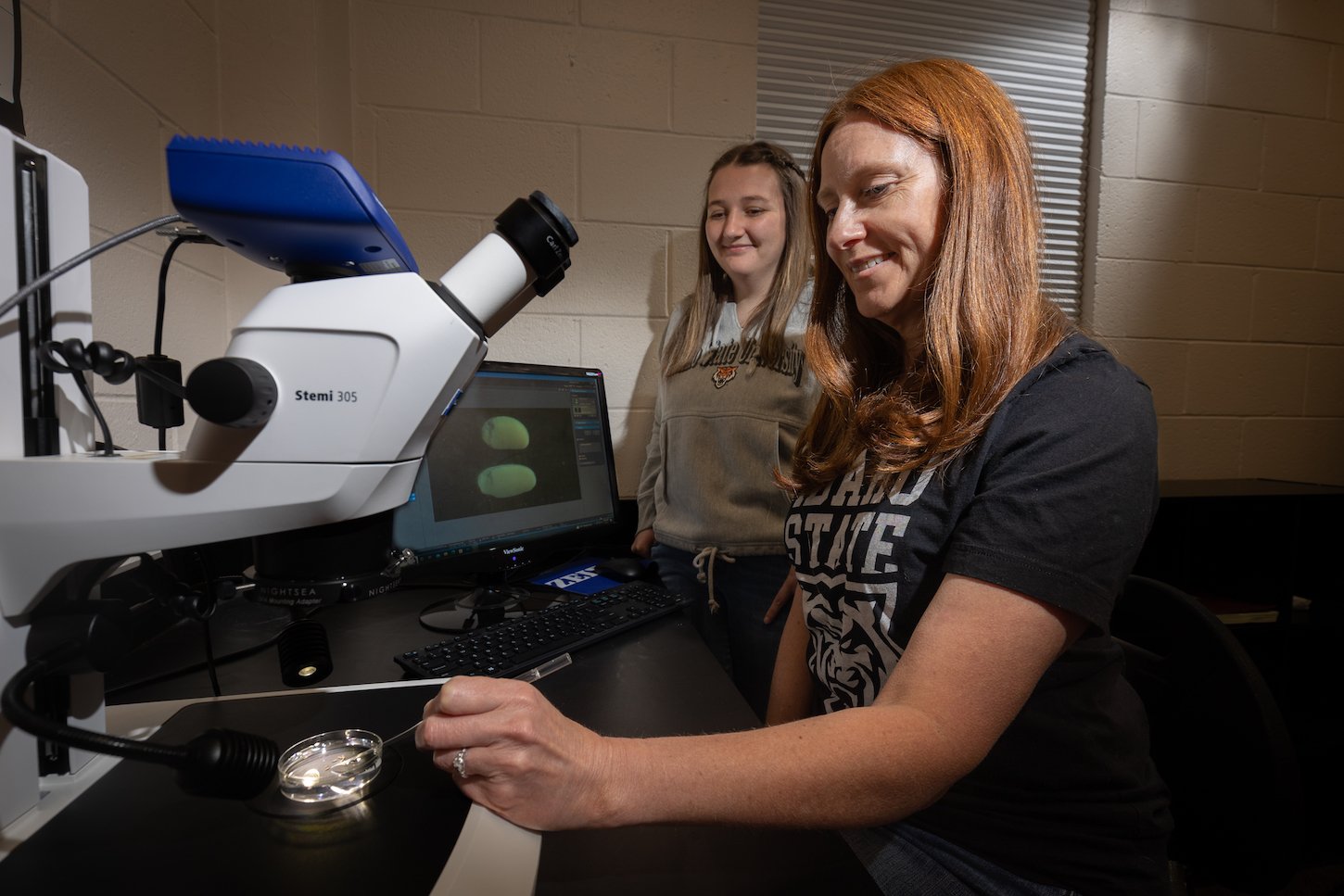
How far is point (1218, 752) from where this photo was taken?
0.74 meters

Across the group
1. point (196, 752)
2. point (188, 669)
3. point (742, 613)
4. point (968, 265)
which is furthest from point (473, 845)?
point (742, 613)

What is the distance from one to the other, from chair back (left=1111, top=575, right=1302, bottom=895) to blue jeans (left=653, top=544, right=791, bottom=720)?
617 millimetres

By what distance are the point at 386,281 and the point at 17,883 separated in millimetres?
462

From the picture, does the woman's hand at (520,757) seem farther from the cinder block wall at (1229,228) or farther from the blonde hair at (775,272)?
the cinder block wall at (1229,228)

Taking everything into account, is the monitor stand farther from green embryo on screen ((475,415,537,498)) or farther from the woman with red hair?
the woman with red hair

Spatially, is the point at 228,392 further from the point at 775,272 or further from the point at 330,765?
the point at 775,272

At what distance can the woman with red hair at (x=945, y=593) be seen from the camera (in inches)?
19.0

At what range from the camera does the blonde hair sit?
1.41 metres

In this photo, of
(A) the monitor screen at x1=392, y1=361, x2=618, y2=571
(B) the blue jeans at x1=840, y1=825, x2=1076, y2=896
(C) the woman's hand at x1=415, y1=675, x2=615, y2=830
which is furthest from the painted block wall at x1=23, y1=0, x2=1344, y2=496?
(B) the blue jeans at x1=840, y1=825, x2=1076, y2=896

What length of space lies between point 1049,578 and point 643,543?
1.07 m

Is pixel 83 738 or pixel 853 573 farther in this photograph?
pixel 853 573

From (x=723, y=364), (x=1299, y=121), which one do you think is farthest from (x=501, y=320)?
(x=1299, y=121)

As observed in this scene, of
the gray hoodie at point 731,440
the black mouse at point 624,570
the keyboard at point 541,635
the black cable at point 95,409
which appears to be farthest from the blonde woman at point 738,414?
the black cable at point 95,409

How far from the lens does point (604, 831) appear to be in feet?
1.66
